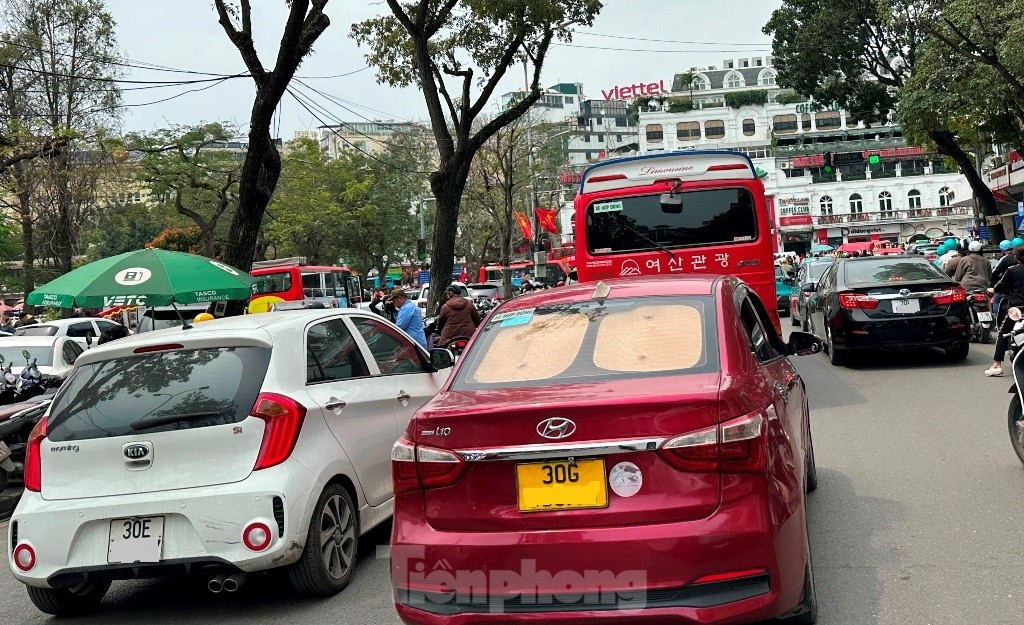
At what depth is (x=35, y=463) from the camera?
206 inches

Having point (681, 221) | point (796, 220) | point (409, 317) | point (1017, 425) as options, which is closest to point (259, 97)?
point (409, 317)

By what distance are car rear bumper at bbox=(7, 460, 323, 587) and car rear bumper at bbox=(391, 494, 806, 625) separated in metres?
1.55

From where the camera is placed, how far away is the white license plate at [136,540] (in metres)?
4.88

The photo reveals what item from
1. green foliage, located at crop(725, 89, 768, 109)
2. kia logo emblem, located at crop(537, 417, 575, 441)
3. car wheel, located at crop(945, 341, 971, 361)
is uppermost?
green foliage, located at crop(725, 89, 768, 109)

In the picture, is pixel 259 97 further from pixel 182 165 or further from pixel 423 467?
pixel 182 165

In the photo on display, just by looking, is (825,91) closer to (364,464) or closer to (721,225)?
(721,225)

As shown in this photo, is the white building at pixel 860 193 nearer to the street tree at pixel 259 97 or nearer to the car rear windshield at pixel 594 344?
the street tree at pixel 259 97

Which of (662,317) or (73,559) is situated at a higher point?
(662,317)

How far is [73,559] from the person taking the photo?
4.96 metres

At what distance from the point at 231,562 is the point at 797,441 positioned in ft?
8.93

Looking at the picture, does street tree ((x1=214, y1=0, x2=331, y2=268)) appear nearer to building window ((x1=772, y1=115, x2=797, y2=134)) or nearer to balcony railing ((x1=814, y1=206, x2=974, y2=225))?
balcony railing ((x1=814, y1=206, x2=974, y2=225))

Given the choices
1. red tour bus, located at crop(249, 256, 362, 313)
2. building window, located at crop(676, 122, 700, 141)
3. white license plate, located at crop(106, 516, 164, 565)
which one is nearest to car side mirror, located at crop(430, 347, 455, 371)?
white license plate, located at crop(106, 516, 164, 565)

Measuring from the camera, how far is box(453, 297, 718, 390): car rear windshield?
13.3ft

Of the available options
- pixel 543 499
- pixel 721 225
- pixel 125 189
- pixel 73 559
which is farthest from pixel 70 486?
pixel 125 189
